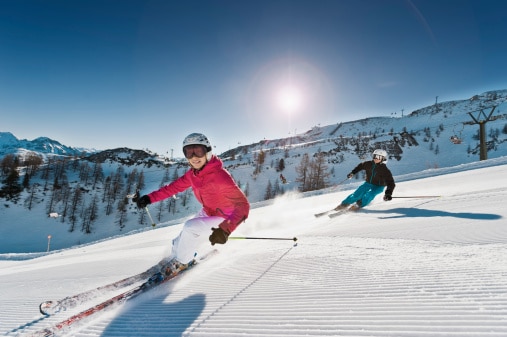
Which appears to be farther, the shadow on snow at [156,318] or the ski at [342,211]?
the ski at [342,211]

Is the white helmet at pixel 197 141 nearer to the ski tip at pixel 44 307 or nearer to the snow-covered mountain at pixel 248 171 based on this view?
the ski tip at pixel 44 307

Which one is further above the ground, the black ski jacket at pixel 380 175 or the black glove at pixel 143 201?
the black ski jacket at pixel 380 175

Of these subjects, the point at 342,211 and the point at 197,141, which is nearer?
the point at 197,141

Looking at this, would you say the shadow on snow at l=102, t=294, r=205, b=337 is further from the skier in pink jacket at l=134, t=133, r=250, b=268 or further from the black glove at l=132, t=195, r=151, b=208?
the black glove at l=132, t=195, r=151, b=208

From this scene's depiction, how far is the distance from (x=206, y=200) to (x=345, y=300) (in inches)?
104

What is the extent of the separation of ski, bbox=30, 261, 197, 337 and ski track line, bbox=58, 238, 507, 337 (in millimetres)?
174

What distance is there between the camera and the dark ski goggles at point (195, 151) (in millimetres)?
4352

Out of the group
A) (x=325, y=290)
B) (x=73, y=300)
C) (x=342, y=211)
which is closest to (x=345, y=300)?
(x=325, y=290)

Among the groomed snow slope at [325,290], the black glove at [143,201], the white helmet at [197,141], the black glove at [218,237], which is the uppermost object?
the white helmet at [197,141]

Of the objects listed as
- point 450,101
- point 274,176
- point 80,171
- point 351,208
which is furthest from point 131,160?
point 450,101

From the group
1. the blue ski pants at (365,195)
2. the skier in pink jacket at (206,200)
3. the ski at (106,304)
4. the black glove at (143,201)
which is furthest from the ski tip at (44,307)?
the blue ski pants at (365,195)

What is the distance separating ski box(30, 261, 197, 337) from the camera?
2.37 meters

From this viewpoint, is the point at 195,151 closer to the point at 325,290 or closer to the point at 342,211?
the point at 325,290

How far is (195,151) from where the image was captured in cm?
435
